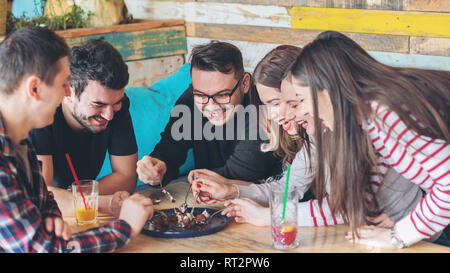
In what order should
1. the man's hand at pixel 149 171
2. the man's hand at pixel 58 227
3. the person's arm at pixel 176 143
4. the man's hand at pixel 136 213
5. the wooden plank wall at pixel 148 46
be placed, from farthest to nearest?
the wooden plank wall at pixel 148 46
the person's arm at pixel 176 143
the man's hand at pixel 149 171
the man's hand at pixel 136 213
the man's hand at pixel 58 227

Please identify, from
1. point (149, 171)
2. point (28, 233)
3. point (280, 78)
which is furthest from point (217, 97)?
point (28, 233)

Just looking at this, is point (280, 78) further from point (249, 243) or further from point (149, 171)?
point (249, 243)

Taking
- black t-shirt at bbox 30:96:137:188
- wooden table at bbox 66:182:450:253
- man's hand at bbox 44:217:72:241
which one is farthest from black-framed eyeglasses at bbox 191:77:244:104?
man's hand at bbox 44:217:72:241

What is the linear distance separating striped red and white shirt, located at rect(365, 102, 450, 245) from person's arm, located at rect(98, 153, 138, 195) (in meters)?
1.09

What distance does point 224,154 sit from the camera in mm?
2492

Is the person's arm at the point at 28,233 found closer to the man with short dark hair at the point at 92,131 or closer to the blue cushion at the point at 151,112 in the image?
the man with short dark hair at the point at 92,131

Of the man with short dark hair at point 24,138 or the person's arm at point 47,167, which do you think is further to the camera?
the person's arm at point 47,167

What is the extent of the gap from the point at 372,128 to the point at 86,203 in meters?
0.87

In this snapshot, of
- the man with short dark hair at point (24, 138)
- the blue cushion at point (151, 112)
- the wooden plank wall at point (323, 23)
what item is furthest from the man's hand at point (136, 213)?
the wooden plank wall at point (323, 23)

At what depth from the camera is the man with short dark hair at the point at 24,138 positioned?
4.29ft

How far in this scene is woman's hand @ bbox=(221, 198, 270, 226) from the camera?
1.61 meters

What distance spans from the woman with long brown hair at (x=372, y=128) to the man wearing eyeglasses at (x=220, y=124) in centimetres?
62

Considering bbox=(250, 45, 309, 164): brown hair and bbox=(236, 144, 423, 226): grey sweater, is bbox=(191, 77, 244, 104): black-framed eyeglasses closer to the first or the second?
bbox=(250, 45, 309, 164): brown hair

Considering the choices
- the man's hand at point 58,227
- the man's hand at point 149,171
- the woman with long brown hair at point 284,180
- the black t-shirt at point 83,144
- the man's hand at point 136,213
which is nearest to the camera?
the man's hand at point 58,227
